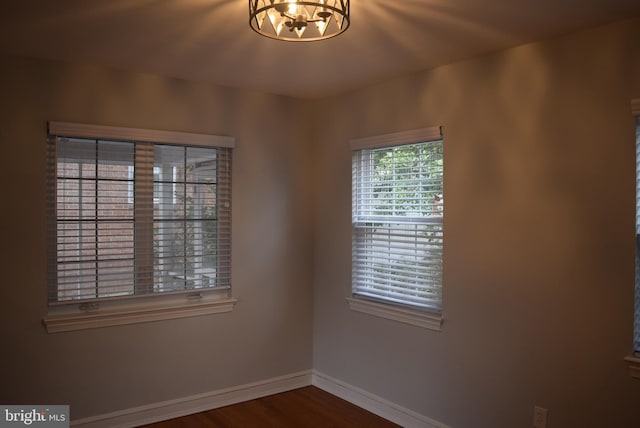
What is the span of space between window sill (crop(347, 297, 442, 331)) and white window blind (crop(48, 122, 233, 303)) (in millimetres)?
1028

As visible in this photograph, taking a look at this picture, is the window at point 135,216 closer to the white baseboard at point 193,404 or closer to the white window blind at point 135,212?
the white window blind at point 135,212

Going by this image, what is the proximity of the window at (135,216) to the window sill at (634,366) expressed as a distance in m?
2.70

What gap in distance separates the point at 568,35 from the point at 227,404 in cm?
338

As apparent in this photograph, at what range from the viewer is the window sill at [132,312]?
3.36 metres

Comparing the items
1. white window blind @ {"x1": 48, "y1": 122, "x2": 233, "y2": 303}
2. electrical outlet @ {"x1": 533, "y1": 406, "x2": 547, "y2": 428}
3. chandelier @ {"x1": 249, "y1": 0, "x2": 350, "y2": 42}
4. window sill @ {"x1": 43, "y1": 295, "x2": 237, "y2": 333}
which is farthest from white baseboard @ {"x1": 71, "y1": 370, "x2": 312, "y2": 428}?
chandelier @ {"x1": 249, "y1": 0, "x2": 350, "y2": 42}

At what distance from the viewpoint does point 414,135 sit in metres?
3.56

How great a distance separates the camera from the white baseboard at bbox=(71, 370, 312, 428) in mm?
3510

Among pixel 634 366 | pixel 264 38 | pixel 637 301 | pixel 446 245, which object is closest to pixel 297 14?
pixel 264 38

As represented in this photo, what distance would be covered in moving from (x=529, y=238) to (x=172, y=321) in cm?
249

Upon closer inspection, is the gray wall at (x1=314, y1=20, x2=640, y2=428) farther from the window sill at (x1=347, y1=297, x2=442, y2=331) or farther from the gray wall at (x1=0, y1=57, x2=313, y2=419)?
the gray wall at (x1=0, y1=57, x2=313, y2=419)

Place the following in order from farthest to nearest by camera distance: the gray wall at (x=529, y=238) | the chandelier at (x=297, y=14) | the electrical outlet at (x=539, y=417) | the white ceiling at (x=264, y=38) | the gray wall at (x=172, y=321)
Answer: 1. the gray wall at (x=172, y=321)
2. the electrical outlet at (x=539, y=417)
3. the gray wall at (x=529, y=238)
4. the white ceiling at (x=264, y=38)
5. the chandelier at (x=297, y=14)

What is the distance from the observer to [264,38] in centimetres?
289

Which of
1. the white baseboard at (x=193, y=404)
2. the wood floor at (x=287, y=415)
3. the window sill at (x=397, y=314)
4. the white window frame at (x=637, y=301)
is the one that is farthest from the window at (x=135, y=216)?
the white window frame at (x=637, y=301)

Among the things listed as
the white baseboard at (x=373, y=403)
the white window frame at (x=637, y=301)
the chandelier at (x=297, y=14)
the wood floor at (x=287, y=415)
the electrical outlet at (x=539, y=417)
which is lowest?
the wood floor at (x=287, y=415)
